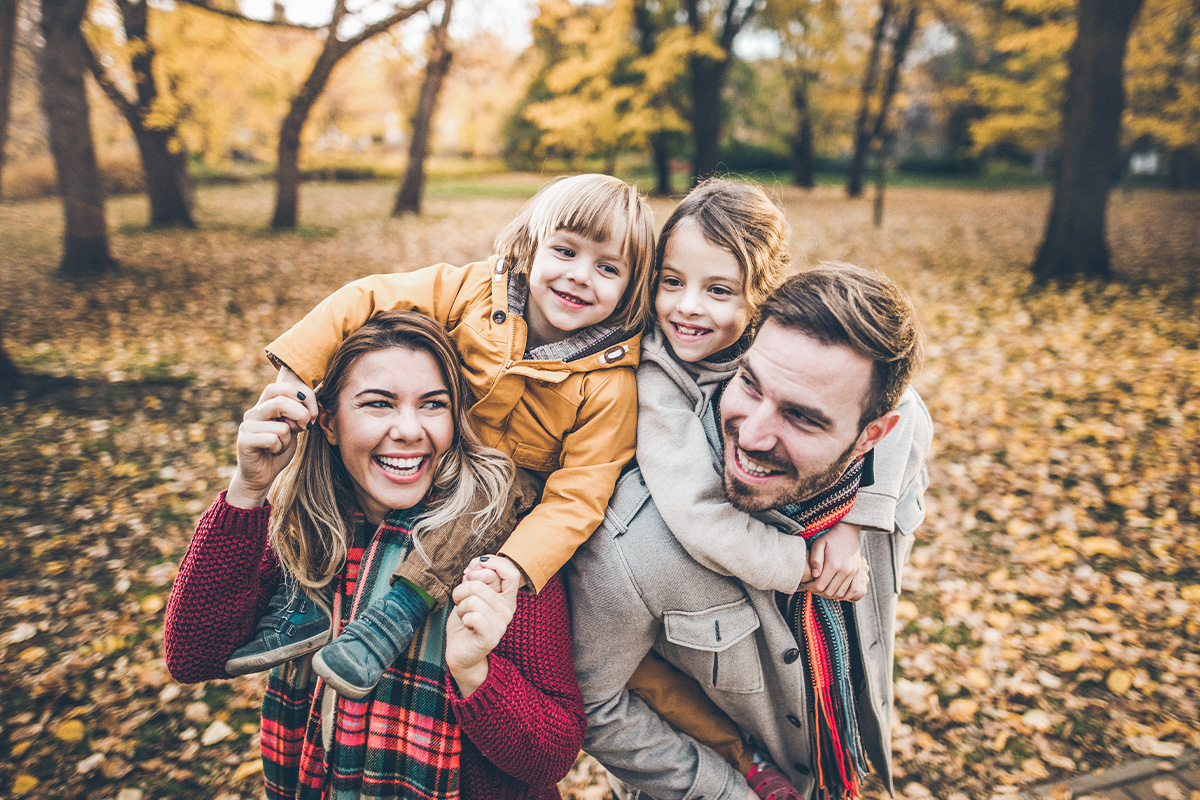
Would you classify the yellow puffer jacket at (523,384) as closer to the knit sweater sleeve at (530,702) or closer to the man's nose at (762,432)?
the knit sweater sleeve at (530,702)

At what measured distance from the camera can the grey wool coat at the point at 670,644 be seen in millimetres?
1866

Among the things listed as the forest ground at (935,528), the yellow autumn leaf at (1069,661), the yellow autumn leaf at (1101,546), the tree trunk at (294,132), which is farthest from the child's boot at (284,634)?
the tree trunk at (294,132)

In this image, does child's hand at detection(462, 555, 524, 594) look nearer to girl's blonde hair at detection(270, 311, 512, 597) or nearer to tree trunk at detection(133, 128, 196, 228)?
girl's blonde hair at detection(270, 311, 512, 597)

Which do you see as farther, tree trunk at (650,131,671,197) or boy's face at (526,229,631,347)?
tree trunk at (650,131,671,197)

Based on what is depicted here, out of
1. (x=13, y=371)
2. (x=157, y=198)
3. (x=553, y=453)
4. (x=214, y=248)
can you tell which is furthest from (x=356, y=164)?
(x=553, y=453)

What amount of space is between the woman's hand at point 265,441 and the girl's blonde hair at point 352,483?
0.38 feet

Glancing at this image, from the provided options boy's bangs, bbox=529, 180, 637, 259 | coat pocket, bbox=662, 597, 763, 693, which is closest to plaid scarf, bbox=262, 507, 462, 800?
coat pocket, bbox=662, 597, 763, 693

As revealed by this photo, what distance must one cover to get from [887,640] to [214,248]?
1405 centimetres

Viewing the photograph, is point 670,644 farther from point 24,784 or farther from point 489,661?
point 24,784

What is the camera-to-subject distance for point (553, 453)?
230 cm

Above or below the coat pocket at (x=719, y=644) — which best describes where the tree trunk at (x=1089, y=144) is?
above

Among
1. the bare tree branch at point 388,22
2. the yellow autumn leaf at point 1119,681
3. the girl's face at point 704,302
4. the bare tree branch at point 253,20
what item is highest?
the bare tree branch at point 388,22

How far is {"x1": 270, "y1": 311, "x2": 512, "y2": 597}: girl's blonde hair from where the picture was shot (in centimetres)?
186

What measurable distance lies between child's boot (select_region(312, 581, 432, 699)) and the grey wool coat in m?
0.49
